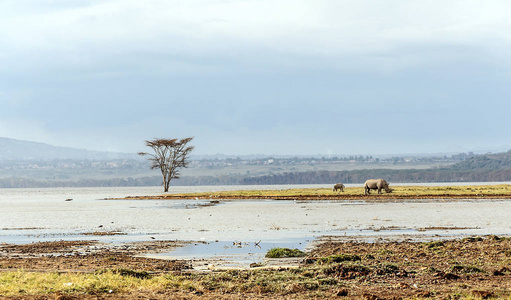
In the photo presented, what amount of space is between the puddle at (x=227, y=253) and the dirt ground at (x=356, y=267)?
91 centimetres

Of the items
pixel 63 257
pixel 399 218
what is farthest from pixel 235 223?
pixel 63 257

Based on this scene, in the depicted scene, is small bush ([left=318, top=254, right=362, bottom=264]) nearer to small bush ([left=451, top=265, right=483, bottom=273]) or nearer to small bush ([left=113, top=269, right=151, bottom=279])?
small bush ([left=451, top=265, right=483, bottom=273])

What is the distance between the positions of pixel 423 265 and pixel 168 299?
26.4ft

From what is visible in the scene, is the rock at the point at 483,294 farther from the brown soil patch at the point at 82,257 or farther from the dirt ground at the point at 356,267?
the brown soil patch at the point at 82,257

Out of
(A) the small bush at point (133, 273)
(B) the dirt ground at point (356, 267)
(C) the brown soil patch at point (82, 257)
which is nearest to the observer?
(B) the dirt ground at point (356, 267)

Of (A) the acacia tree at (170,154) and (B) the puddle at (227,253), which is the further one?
(A) the acacia tree at (170,154)

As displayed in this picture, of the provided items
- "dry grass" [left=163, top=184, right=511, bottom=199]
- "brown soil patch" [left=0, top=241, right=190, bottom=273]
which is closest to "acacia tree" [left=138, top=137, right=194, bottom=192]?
"dry grass" [left=163, top=184, right=511, bottom=199]

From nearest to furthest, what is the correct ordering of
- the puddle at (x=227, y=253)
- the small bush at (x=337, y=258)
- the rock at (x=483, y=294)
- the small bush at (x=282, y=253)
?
the rock at (x=483, y=294) < the small bush at (x=337, y=258) < the puddle at (x=227, y=253) < the small bush at (x=282, y=253)

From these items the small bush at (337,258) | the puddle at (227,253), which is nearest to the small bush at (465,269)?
the small bush at (337,258)

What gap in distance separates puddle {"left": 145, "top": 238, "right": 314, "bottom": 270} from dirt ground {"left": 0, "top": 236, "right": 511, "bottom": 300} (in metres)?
0.91

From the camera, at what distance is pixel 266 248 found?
25.3m

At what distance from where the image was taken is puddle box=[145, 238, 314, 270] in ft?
68.1

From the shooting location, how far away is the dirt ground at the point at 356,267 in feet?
48.9

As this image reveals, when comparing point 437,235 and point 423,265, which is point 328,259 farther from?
point 437,235
